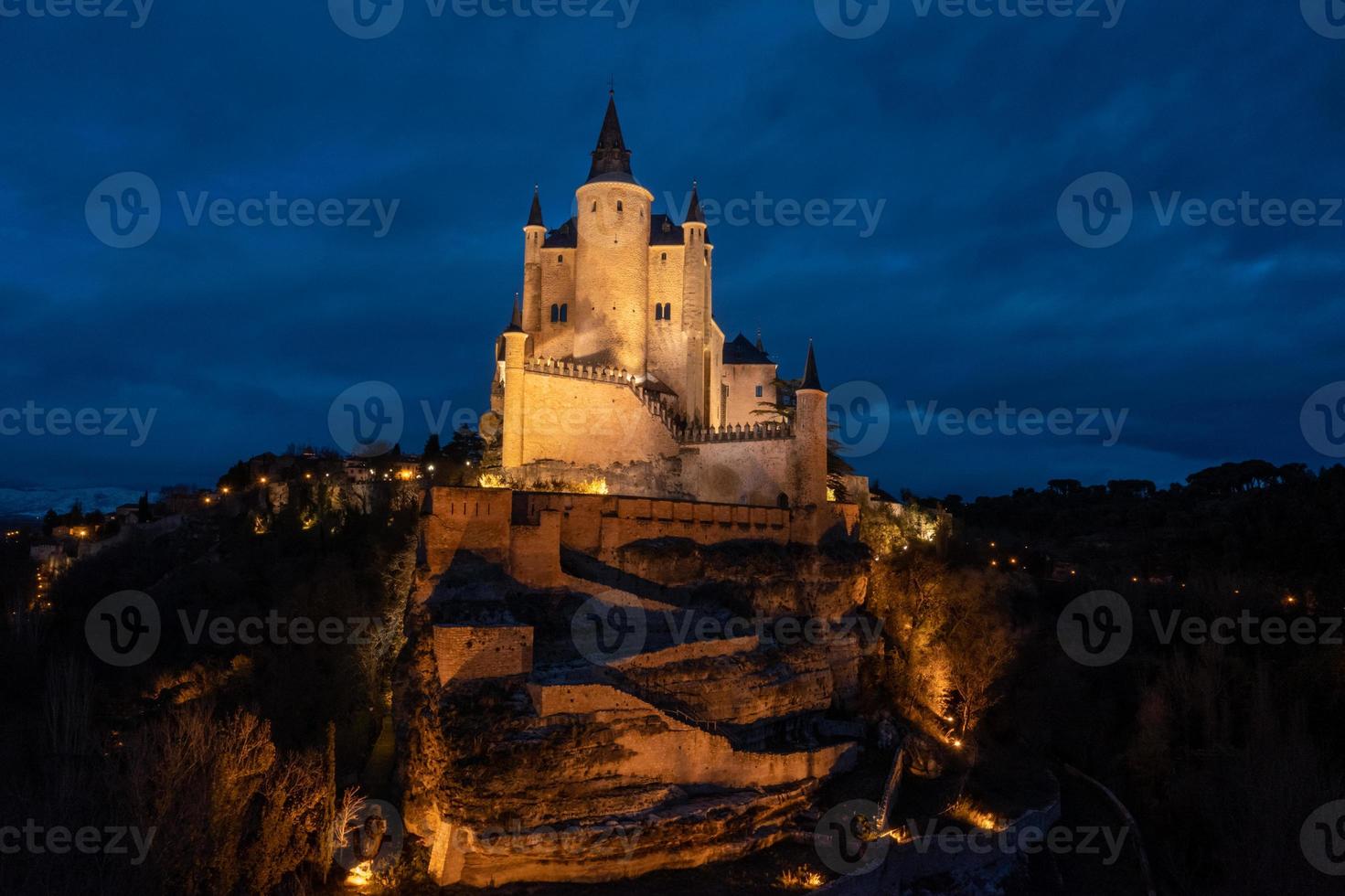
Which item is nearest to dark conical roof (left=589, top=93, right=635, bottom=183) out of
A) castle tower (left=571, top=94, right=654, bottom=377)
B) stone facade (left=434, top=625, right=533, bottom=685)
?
castle tower (left=571, top=94, right=654, bottom=377)

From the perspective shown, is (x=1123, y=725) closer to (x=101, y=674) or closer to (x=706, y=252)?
(x=706, y=252)

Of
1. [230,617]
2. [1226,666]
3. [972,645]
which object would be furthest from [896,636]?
[230,617]

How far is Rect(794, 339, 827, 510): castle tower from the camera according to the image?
43.2 meters

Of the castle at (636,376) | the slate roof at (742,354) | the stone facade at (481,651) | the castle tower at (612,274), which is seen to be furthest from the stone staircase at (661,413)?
the stone facade at (481,651)

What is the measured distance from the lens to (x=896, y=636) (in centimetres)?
4328

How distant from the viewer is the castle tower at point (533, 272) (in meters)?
52.2

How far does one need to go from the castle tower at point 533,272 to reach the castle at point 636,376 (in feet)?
0.22

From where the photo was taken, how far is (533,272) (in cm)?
5275

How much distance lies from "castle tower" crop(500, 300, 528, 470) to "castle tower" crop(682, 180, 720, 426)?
1031cm

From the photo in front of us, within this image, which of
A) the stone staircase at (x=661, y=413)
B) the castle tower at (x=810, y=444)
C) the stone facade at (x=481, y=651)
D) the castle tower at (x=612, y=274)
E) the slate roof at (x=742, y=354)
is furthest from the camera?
the slate roof at (x=742, y=354)

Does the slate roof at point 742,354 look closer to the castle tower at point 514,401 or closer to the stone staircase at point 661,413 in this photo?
the stone staircase at point 661,413

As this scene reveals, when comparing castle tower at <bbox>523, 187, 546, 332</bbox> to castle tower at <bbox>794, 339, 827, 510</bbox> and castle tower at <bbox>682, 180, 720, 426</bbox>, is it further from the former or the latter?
castle tower at <bbox>794, 339, 827, 510</bbox>

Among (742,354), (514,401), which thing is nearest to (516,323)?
(514,401)

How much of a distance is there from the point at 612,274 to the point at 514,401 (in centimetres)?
1102
